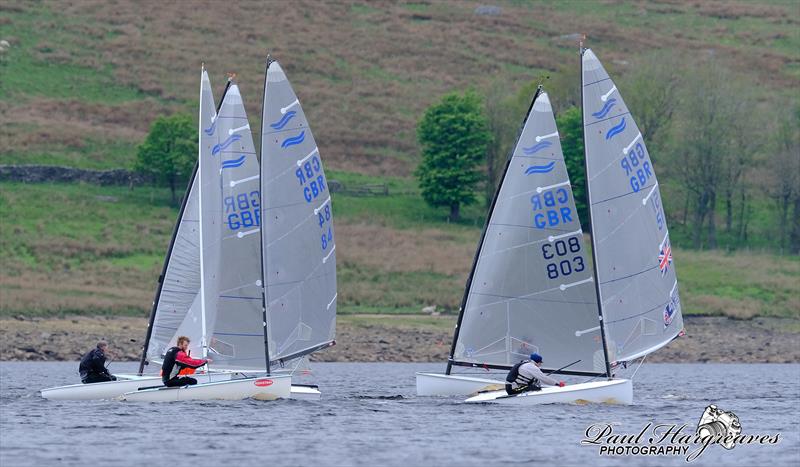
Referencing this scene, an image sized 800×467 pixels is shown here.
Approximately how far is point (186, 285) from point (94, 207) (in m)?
55.7

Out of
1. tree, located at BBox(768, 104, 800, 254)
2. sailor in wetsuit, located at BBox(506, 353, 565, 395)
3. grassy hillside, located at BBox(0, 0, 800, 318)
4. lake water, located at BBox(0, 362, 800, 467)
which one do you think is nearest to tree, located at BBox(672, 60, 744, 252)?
tree, located at BBox(768, 104, 800, 254)

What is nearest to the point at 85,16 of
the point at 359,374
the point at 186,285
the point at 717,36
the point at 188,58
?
the point at 188,58

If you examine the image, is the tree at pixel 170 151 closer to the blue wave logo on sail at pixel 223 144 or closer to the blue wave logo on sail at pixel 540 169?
the blue wave logo on sail at pixel 223 144

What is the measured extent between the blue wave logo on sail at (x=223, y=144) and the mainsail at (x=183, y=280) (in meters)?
0.19

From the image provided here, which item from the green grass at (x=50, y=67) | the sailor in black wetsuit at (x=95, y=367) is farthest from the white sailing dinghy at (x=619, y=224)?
the green grass at (x=50, y=67)

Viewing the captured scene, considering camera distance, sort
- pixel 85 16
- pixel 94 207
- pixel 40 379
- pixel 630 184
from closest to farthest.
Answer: pixel 630 184
pixel 40 379
pixel 94 207
pixel 85 16

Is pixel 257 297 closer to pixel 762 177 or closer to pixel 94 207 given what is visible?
pixel 94 207

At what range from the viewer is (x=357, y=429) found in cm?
3684

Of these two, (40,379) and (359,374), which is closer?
(40,379)

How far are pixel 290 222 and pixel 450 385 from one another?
255 inches

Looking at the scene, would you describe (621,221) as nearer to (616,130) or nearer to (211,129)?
(616,130)

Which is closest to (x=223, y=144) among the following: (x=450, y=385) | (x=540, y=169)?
(x=540, y=169)

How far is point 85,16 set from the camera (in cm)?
15612

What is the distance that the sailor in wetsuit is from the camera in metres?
41.2
